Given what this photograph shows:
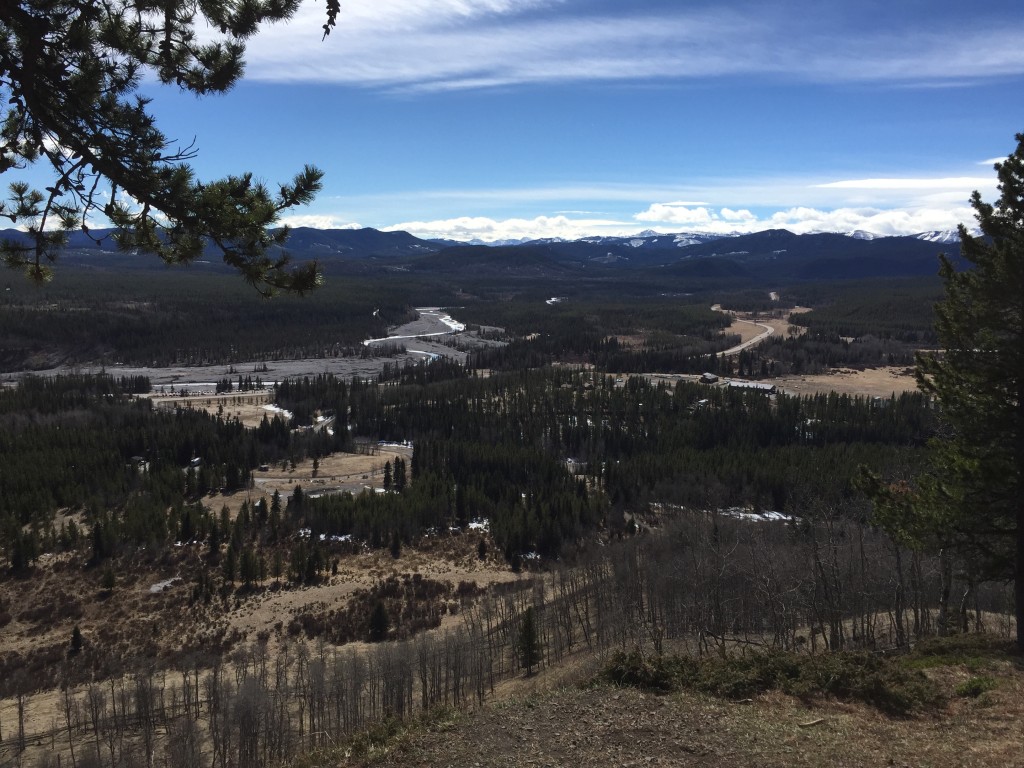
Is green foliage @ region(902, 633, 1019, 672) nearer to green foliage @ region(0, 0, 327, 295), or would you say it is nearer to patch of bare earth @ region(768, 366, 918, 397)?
green foliage @ region(0, 0, 327, 295)

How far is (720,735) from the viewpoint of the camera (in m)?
14.9

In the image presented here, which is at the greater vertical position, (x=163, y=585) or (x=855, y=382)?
(x=855, y=382)

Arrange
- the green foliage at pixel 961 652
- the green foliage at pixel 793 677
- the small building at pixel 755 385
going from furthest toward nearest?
the small building at pixel 755 385, the green foliage at pixel 961 652, the green foliage at pixel 793 677

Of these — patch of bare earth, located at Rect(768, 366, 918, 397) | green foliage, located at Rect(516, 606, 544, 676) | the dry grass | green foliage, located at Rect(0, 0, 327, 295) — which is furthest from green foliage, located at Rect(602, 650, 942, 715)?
Answer: patch of bare earth, located at Rect(768, 366, 918, 397)

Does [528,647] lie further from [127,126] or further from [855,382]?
[855,382]

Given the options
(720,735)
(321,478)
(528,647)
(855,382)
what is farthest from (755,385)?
(720,735)

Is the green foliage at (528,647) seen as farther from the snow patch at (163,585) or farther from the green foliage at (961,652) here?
the snow patch at (163,585)

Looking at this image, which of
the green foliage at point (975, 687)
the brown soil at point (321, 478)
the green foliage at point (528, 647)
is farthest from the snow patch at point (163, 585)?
the green foliage at point (975, 687)

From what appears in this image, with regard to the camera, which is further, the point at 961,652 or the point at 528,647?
the point at 528,647

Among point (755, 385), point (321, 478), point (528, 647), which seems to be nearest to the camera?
point (528, 647)

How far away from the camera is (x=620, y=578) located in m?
52.6

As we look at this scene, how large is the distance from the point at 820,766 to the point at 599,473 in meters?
84.7

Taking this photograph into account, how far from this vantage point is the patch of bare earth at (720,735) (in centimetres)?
1356

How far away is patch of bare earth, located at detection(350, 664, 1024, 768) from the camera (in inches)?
534
